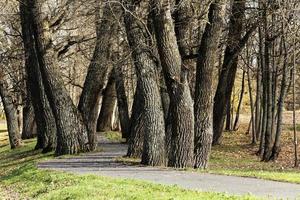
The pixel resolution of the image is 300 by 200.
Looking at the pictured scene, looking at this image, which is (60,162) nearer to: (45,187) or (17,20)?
(45,187)

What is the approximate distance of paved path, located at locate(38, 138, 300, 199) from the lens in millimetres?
12932

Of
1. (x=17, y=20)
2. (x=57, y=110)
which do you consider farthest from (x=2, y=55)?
(x=57, y=110)

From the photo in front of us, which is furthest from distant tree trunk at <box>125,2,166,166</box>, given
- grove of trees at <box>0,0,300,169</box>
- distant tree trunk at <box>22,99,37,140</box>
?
distant tree trunk at <box>22,99,37,140</box>

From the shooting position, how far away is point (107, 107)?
139 feet

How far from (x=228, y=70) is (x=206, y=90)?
12.8 meters

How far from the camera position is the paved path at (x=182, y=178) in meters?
12.9

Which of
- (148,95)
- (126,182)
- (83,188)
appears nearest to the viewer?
(83,188)

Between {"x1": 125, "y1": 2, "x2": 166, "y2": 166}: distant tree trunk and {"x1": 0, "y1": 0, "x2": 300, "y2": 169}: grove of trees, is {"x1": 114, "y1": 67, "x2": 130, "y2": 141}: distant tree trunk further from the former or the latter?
{"x1": 125, "y1": 2, "x2": 166, "y2": 166}: distant tree trunk

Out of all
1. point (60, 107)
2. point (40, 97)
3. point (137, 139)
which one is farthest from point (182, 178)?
point (40, 97)

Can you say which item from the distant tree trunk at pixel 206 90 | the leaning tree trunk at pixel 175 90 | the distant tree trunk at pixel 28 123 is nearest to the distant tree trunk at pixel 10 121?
the distant tree trunk at pixel 28 123

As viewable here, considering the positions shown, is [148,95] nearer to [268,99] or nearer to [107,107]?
[268,99]

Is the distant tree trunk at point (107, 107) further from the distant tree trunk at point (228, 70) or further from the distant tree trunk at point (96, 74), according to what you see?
the distant tree trunk at point (96, 74)

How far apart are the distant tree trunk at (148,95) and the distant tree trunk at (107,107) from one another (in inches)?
828

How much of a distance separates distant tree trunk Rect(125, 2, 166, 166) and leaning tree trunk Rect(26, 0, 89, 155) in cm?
642
